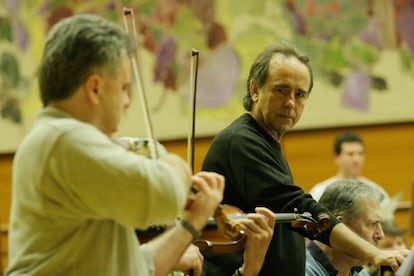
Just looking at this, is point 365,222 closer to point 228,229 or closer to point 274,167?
point 274,167

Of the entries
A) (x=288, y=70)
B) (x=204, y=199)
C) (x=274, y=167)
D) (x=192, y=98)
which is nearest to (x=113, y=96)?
(x=204, y=199)

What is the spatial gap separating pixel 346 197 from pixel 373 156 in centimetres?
379

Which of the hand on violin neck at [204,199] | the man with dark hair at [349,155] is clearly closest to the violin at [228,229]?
the hand on violin neck at [204,199]

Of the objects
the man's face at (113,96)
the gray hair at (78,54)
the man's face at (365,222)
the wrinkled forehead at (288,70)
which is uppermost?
the gray hair at (78,54)

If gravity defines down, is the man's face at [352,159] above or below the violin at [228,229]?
below

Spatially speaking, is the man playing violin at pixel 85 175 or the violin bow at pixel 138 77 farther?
the violin bow at pixel 138 77

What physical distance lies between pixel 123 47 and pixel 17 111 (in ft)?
13.9

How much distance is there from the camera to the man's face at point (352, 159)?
20.8 ft

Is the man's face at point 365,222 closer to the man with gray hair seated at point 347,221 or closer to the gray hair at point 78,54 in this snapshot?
the man with gray hair seated at point 347,221

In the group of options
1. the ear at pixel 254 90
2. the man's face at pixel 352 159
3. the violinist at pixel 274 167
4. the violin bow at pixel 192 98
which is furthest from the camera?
the man's face at pixel 352 159

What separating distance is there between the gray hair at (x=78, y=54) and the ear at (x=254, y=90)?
1181 mm

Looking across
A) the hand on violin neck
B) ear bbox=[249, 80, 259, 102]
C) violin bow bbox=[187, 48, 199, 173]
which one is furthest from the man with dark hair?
the hand on violin neck

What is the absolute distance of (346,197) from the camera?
3.34m

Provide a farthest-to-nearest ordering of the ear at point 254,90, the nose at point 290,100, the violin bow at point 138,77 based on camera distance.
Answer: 1. the ear at point 254,90
2. the nose at point 290,100
3. the violin bow at point 138,77
